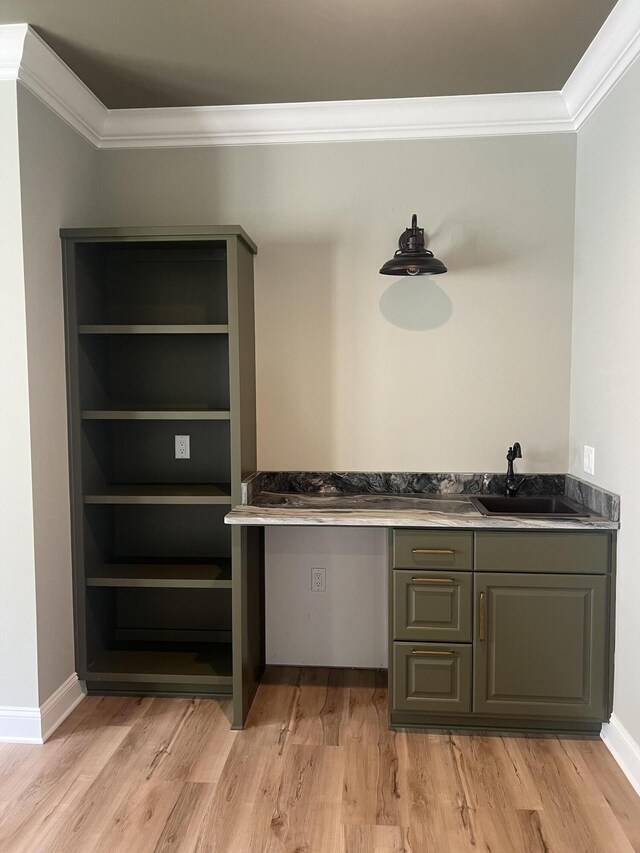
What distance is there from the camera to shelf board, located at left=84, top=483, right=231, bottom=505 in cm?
283

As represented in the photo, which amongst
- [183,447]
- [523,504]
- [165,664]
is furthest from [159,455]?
[523,504]

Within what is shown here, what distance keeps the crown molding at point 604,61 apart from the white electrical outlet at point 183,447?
228cm

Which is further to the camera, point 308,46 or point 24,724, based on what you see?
point 24,724

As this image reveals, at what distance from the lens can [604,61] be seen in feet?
8.10

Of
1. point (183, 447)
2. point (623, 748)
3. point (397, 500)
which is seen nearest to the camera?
point (623, 748)

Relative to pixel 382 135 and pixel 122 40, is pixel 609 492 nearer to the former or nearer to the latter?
pixel 382 135

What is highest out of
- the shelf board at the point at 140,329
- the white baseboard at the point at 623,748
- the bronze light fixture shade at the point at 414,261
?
the bronze light fixture shade at the point at 414,261

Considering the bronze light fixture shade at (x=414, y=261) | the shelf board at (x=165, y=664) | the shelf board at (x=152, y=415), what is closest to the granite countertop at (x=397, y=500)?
the shelf board at (x=152, y=415)

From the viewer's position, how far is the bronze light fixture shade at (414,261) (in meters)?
2.73

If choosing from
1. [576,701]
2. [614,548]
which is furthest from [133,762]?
[614,548]

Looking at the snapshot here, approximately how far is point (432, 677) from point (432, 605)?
0.29 metres

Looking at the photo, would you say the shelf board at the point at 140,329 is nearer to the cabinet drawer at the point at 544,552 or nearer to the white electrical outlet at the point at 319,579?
the white electrical outlet at the point at 319,579

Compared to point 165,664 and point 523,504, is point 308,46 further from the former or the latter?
point 165,664

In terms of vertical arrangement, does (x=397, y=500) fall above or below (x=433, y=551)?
above
